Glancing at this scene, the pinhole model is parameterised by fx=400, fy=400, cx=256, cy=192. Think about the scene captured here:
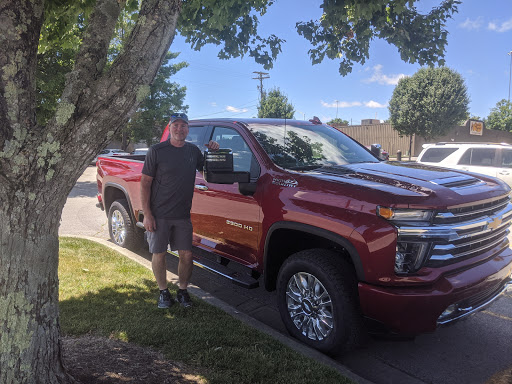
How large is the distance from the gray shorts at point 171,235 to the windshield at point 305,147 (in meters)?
1.11

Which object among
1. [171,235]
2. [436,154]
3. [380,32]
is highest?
[380,32]

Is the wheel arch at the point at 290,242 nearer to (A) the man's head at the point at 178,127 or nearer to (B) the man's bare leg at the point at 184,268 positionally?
(B) the man's bare leg at the point at 184,268

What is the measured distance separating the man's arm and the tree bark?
1.52 metres

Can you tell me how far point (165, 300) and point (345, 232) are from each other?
1.95 m

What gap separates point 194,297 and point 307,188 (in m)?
1.78

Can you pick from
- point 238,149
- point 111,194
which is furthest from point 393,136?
point 238,149

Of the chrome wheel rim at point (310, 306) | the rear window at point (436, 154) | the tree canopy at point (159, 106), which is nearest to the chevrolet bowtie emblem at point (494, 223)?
the chrome wheel rim at point (310, 306)

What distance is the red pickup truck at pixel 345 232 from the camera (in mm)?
2771

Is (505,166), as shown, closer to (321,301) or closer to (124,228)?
(321,301)

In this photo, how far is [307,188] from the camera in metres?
3.26

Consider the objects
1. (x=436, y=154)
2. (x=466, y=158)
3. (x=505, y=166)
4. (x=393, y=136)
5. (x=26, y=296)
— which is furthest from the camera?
(x=393, y=136)

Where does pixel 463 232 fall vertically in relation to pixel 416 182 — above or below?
below

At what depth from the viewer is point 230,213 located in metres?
3.99

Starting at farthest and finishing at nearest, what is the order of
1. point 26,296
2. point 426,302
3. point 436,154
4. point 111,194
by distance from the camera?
point 436,154
point 111,194
point 426,302
point 26,296
